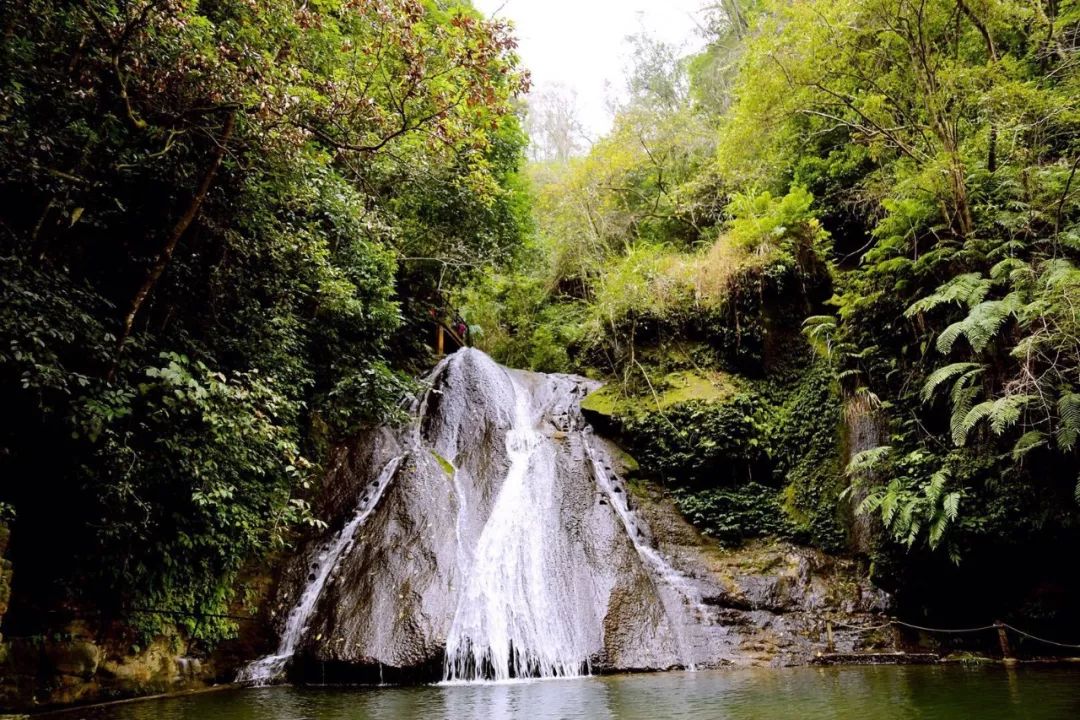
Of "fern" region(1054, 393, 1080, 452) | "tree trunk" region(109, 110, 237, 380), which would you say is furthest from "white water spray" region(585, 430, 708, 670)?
"tree trunk" region(109, 110, 237, 380)

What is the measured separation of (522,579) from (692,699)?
3.76 meters

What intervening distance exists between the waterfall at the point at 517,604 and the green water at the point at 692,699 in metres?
0.57

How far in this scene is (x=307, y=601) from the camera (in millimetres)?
8969

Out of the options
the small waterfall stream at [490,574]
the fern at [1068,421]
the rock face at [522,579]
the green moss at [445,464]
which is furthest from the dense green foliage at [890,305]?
the green moss at [445,464]

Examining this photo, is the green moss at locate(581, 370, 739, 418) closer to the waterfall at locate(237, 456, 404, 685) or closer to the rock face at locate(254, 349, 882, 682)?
the rock face at locate(254, 349, 882, 682)

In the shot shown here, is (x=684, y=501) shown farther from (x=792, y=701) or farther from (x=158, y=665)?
(x=158, y=665)

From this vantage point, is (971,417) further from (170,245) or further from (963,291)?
(170,245)

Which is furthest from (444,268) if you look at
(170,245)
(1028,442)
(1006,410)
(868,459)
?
(1028,442)

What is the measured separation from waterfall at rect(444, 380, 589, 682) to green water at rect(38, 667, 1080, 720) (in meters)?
0.57

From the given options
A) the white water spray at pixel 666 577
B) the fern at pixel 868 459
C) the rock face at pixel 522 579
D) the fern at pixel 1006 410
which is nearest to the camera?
the fern at pixel 1006 410

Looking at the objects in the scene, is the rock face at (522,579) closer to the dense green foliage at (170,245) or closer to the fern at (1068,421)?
the dense green foliage at (170,245)

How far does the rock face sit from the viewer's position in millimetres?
8016

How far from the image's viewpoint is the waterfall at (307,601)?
26.8 feet

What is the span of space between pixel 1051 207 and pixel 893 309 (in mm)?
2549
